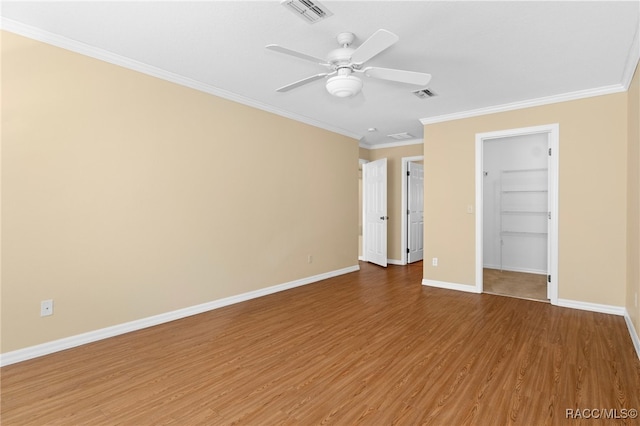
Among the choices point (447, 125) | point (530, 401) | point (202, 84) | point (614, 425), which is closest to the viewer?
point (614, 425)

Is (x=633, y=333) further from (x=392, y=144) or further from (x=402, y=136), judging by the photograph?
(x=392, y=144)

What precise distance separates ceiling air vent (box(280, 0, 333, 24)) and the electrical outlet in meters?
3.09

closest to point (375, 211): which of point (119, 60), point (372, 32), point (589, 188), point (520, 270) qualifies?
point (520, 270)

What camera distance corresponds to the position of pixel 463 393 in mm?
2219

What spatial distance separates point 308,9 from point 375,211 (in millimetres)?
4955

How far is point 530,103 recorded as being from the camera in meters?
4.34

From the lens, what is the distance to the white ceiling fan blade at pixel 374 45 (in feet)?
6.81

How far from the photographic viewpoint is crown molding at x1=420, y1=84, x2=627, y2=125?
→ 12.6 ft

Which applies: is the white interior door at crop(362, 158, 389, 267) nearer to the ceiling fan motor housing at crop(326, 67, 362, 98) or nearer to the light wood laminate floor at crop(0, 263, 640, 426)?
the light wood laminate floor at crop(0, 263, 640, 426)

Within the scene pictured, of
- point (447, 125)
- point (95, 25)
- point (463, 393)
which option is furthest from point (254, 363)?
point (447, 125)

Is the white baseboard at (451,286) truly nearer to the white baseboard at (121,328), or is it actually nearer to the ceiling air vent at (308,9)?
the white baseboard at (121,328)

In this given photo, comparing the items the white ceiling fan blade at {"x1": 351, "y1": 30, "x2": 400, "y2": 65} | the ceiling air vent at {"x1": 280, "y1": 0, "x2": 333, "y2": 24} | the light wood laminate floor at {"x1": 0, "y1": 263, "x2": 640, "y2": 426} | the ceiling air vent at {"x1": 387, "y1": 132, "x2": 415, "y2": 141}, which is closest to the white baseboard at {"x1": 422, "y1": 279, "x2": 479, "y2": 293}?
the light wood laminate floor at {"x1": 0, "y1": 263, "x2": 640, "y2": 426}

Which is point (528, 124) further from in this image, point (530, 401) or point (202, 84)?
point (202, 84)

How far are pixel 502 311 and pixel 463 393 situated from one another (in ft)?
6.98
